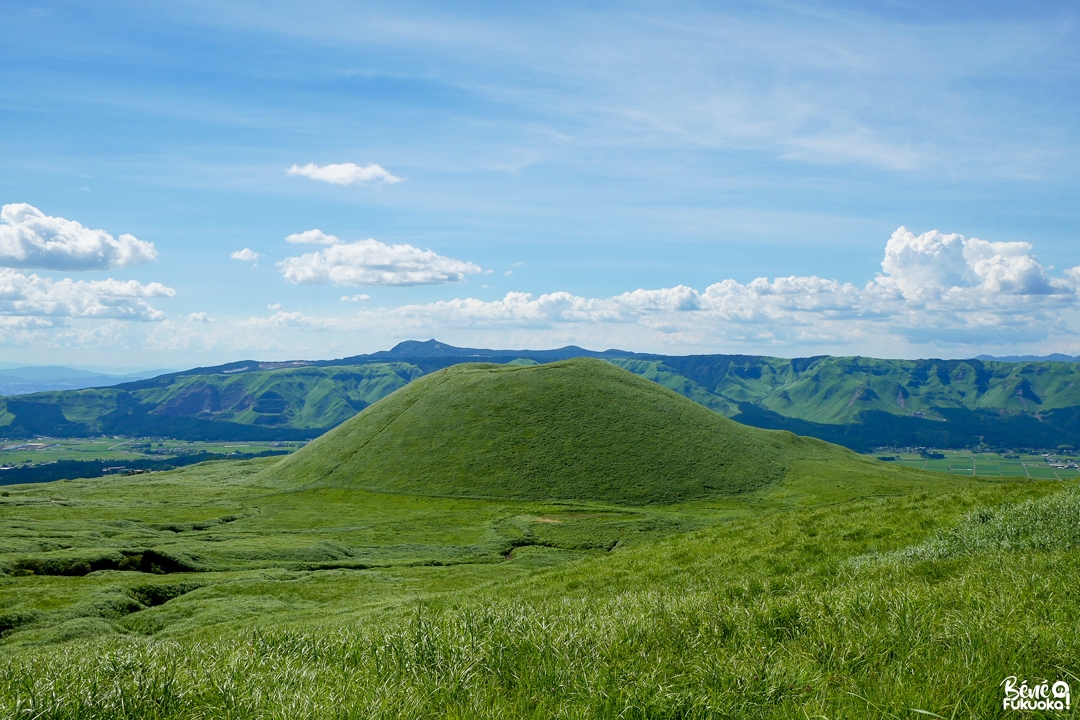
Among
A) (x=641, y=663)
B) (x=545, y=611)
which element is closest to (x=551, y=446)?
(x=545, y=611)

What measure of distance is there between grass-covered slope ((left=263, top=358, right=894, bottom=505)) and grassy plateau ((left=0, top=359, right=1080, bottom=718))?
23.5m

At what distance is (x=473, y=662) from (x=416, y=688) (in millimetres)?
915

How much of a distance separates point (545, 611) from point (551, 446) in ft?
463

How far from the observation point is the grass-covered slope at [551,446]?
454 feet

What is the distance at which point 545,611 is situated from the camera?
38.6ft

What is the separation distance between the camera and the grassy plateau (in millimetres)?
6730

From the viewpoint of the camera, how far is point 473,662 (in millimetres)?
8023

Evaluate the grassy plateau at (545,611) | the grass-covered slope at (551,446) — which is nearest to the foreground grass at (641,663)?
the grassy plateau at (545,611)

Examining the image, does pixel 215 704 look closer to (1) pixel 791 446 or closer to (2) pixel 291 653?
(2) pixel 291 653

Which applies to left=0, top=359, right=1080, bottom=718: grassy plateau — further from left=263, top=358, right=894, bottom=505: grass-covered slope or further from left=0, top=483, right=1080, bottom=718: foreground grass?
left=263, top=358, right=894, bottom=505: grass-covered slope

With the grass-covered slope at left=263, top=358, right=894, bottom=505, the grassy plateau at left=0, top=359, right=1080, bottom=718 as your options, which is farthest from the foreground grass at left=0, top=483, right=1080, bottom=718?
the grass-covered slope at left=263, top=358, right=894, bottom=505

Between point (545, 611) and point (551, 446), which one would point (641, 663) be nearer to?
point (545, 611)

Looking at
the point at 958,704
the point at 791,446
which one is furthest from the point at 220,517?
the point at 791,446

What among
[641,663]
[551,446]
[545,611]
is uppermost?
[641,663]
